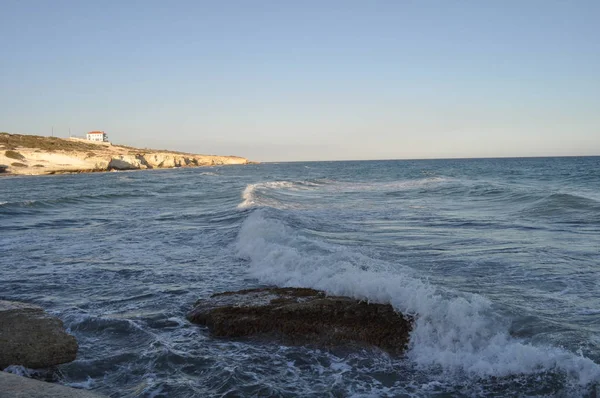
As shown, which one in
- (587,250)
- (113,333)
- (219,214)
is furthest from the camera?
(219,214)

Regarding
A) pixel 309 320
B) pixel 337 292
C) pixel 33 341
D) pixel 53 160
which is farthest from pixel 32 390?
pixel 53 160

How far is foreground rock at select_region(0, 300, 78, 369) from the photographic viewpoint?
5.04m

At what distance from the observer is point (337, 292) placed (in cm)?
698

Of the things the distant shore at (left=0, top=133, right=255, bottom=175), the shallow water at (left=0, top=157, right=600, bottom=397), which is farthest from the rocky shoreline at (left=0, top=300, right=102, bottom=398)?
the distant shore at (left=0, top=133, right=255, bottom=175)

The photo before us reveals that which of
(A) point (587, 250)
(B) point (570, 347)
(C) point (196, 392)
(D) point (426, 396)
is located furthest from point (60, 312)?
(A) point (587, 250)

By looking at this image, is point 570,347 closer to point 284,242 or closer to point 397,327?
point 397,327

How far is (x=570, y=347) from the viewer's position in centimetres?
511

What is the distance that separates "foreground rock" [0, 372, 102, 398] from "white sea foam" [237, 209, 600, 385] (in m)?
3.33

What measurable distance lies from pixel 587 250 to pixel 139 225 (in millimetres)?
13653

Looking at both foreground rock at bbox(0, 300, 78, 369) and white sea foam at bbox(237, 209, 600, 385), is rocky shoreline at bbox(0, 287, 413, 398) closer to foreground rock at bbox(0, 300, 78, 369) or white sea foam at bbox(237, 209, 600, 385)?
foreground rock at bbox(0, 300, 78, 369)

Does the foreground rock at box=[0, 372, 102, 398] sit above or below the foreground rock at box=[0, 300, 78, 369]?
above

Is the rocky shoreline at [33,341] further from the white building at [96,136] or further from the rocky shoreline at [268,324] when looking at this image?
the white building at [96,136]

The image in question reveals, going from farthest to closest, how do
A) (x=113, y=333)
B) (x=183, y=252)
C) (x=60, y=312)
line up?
(x=183, y=252), (x=60, y=312), (x=113, y=333)

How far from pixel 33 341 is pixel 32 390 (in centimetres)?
182
